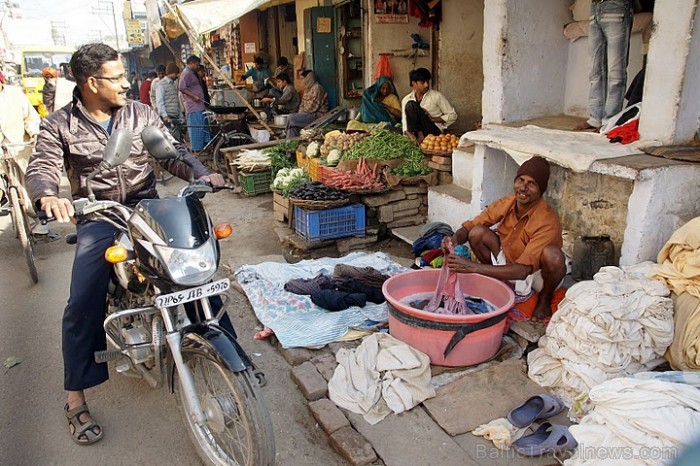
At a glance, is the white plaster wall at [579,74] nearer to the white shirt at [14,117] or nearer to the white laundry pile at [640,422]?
the white laundry pile at [640,422]

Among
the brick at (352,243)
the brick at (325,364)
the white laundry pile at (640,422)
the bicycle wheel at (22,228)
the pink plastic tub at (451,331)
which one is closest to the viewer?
the white laundry pile at (640,422)

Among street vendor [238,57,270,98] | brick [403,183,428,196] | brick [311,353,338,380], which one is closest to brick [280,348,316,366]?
brick [311,353,338,380]

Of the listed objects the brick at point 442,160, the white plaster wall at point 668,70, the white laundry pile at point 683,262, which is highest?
the white plaster wall at point 668,70

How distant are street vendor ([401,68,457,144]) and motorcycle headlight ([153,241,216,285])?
5108 millimetres

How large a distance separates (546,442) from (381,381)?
0.99m

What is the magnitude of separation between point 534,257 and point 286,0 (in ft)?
33.0

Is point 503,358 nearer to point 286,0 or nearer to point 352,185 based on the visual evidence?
point 352,185

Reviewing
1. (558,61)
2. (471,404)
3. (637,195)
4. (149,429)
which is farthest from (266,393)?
(558,61)

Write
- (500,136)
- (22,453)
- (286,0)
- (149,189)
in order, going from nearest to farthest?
(22,453), (149,189), (500,136), (286,0)

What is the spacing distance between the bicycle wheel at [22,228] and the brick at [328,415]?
3.77 meters

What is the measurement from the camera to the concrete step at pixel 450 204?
534cm

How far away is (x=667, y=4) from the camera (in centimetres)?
363

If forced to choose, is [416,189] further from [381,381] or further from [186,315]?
[186,315]

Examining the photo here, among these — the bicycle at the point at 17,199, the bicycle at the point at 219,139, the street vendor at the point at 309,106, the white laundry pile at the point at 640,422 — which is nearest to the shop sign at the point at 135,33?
the bicycle at the point at 219,139
